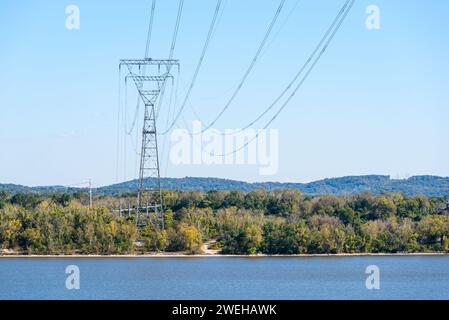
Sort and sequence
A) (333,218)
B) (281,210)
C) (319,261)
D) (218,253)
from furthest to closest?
(281,210), (333,218), (218,253), (319,261)

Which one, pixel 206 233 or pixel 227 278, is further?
pixel 206 233

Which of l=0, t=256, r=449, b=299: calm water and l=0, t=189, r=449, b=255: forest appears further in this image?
l=0, t=189, r=449, b=255: forest

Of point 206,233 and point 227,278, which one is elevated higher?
point 206,233

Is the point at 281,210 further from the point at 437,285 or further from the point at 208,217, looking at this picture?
the point at 437,285

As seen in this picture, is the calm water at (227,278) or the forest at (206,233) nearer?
the calm water at (227,278)
